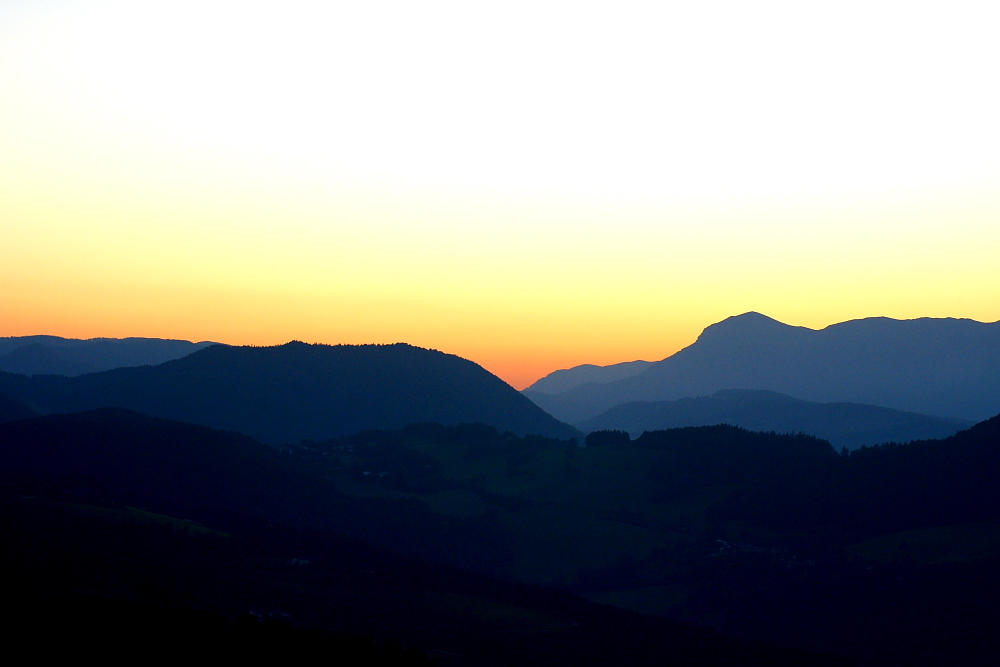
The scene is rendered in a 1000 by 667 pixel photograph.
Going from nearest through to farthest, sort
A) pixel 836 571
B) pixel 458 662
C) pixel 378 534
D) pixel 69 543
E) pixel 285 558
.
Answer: pixel 458 662, pixel 69 543, pixel 285 558, pixel 836 571, pixel 378 534

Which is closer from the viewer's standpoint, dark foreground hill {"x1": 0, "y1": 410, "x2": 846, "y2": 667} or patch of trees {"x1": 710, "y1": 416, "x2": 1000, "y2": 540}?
dark foreground hill {"x1": 0, "y1": 410, "x2": 846, "y2": 667}

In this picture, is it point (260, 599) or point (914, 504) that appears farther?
point (914, 504)

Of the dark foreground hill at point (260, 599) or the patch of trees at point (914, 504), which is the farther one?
the patch of trees at point (914, 504)

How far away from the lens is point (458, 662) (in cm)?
8294

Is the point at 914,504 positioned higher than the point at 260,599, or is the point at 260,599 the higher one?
the point at 914,504

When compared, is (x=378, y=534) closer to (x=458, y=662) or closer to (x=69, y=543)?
(x=69, y=543)

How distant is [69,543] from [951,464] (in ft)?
572

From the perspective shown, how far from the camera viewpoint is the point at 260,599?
93.4m

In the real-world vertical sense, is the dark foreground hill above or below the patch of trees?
below

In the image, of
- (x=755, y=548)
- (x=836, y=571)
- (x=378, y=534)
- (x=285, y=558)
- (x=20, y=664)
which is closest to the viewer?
(x=20, y=664)

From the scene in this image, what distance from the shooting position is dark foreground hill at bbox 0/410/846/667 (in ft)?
213

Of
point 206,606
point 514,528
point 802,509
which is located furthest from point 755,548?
point 206,606

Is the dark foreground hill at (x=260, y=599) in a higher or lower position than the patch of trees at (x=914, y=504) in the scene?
lower

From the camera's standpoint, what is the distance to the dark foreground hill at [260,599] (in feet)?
213
